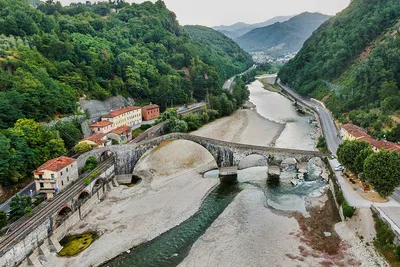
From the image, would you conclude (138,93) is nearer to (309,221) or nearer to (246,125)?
(246,125)

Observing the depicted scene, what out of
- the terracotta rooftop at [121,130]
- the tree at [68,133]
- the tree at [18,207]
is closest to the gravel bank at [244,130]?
the terracotta rooftop at [121,130]

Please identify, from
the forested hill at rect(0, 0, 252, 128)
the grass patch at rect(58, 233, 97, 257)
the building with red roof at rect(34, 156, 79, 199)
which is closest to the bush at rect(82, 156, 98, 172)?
the building with red roof at rect(34, 156, 79, 199)

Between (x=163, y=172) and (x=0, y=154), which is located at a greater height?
(x=0, y=154)

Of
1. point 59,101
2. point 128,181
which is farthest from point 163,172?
point 59,101

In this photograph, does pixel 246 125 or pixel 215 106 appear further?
pixel 215 106

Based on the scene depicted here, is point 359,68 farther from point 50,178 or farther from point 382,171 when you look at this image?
point 50,178

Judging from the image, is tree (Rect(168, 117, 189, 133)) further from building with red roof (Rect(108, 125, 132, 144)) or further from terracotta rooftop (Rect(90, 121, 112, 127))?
terracotta rooftop (Rect(90, 121, 112, 127))
